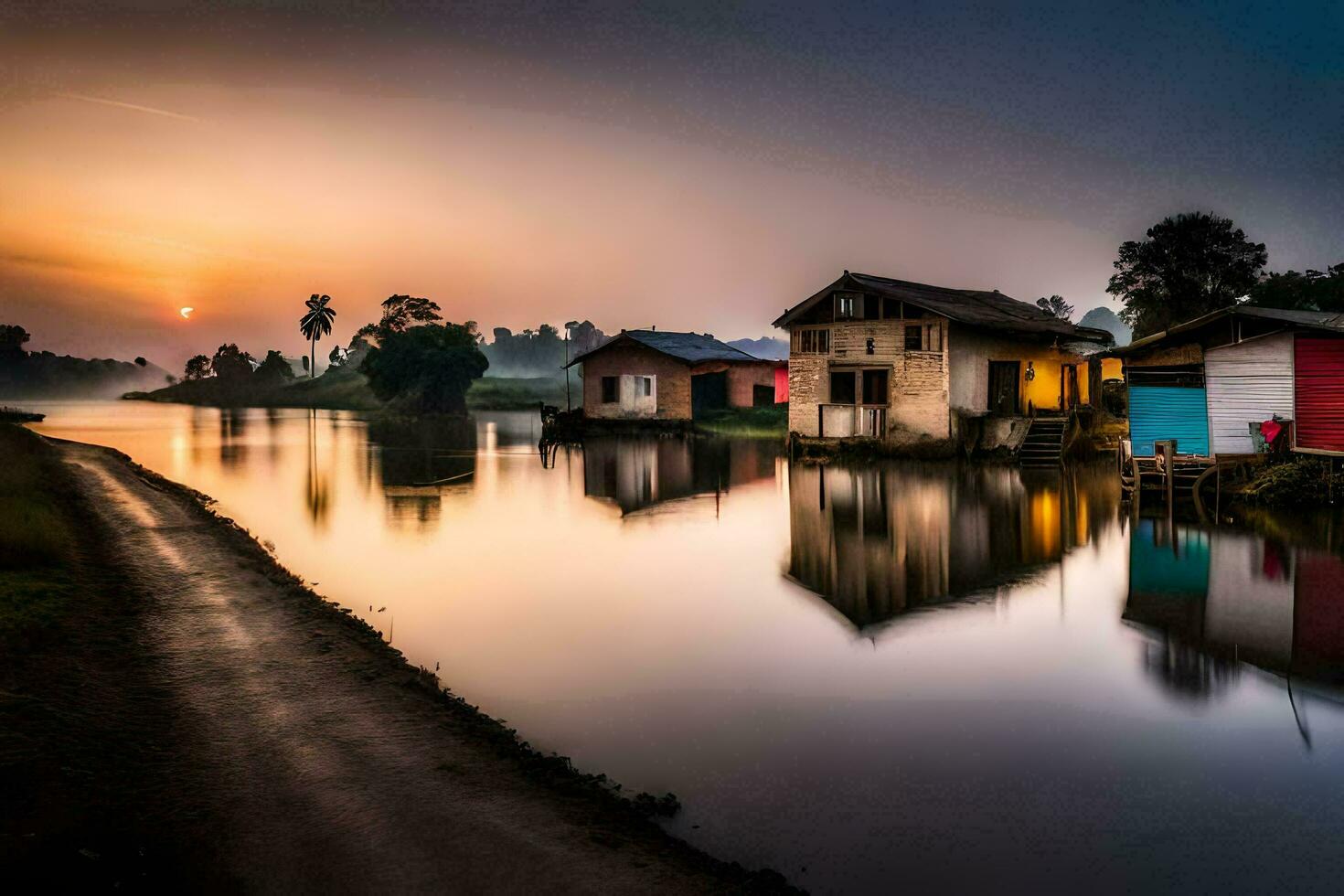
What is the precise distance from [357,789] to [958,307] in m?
30.0

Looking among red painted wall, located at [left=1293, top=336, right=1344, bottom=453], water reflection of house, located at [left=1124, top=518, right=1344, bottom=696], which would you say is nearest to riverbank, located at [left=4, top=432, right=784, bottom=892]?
water reflection of house, located at [left=1124, top=518, right=1344, bottom=696]

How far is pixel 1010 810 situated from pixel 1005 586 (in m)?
6.86

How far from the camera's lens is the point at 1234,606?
10.8 meters

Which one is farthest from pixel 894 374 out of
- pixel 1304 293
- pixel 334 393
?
pixel 334 393

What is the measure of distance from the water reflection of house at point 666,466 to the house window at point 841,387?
3.33 metres

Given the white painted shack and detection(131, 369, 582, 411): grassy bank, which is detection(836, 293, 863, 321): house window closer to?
the white painted shack

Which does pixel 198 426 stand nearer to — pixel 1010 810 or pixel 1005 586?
pixel 1005 586

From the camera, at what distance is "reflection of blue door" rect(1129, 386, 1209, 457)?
21625 millimetres

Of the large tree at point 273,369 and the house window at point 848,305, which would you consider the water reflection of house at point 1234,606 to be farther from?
the large tree at point 273,369

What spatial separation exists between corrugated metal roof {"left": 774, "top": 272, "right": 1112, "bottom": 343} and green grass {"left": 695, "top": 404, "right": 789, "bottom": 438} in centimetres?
1239

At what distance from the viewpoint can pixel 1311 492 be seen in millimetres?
18750

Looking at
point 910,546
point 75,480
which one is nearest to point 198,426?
point 75,480

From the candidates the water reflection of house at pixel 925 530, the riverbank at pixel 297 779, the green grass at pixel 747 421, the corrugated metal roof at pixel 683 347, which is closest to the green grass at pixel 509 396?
the corrugated metal roof at pixel 683 347

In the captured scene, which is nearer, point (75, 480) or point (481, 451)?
point (75, 480)
